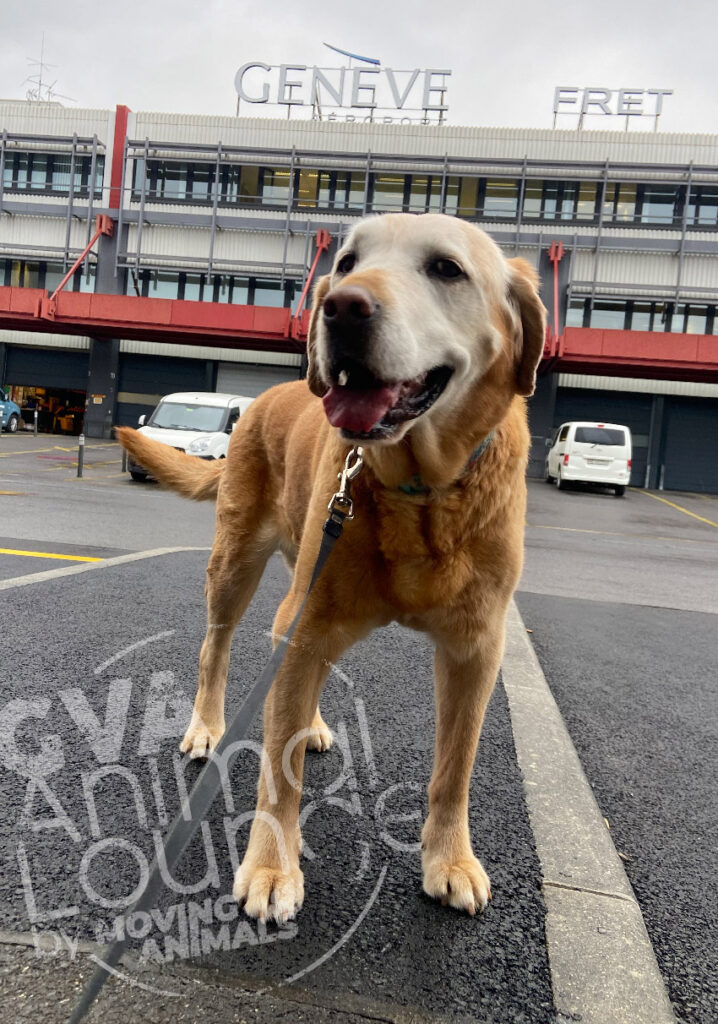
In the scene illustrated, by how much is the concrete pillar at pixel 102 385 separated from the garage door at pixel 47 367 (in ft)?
4.41

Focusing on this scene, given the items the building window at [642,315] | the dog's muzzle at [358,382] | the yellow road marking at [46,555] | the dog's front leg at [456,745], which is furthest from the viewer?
the building window at [642,315]

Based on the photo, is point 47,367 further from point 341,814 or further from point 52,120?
point 341,814

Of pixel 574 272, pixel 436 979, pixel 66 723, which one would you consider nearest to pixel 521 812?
pixel 436 979

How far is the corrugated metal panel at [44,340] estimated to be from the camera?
3419cm

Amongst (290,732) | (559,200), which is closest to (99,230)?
(559,200)

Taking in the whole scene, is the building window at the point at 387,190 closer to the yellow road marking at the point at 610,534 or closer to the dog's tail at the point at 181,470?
the yellow road marking at the point at 610,534

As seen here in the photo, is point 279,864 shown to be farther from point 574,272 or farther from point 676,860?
point 574,272

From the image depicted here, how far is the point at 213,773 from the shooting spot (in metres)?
1.65

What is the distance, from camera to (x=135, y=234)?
32719mm

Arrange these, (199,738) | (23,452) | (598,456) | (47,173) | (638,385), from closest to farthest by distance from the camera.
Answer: (199,738)
(23,452)
(598,456)
(638,385)
(47,173)

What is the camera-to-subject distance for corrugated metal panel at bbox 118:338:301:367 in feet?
107

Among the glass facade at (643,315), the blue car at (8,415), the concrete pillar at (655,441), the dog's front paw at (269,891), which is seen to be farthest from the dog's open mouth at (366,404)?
the concrete pillar at (655,441)

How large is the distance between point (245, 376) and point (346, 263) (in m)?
31.9

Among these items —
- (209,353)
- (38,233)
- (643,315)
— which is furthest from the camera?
(38,233)
